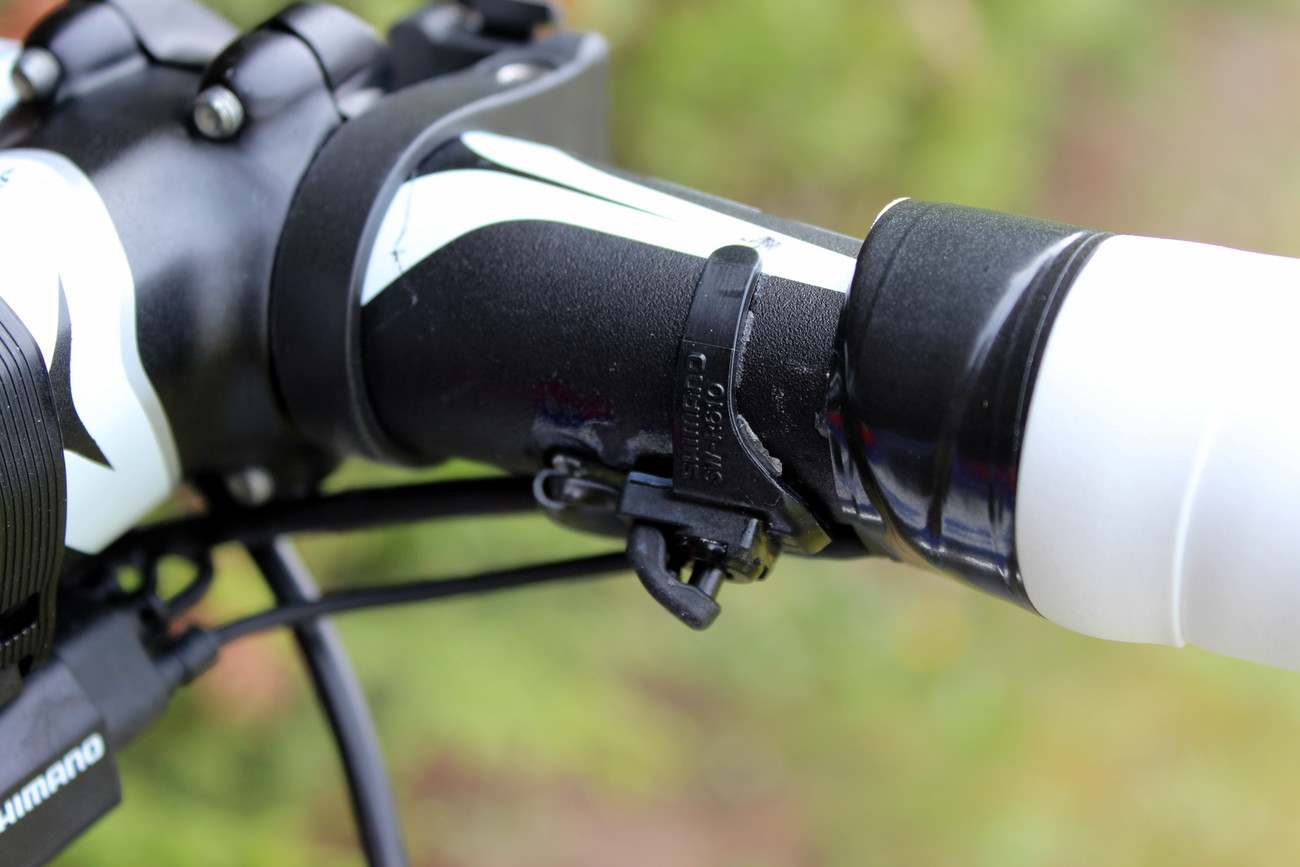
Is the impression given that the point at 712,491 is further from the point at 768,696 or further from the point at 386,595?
the point at 768,696

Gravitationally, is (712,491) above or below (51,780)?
above

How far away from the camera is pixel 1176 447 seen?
36cm

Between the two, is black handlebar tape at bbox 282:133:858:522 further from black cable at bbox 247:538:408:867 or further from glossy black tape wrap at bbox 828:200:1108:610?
black cable at bbox 247:538:408:867

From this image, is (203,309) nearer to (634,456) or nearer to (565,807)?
(634,456)

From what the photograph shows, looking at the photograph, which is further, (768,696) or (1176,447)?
(768,696)

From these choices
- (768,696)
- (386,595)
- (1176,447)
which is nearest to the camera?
(1176,447)

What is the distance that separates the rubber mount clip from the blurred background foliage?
1088 millimetres

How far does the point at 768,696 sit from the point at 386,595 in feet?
4.84

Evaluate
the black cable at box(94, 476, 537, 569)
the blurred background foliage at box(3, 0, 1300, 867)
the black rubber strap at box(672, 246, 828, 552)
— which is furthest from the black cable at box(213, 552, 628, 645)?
the blurred background foliage at box(3, 0, 1300, 867)

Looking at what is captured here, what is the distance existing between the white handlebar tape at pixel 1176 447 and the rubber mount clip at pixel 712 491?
0.11m

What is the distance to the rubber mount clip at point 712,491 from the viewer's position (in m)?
0.45

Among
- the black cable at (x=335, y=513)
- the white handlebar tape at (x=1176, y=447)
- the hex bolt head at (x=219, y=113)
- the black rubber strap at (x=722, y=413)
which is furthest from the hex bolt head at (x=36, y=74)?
the white handlebar tape at (x=1176, y=447)

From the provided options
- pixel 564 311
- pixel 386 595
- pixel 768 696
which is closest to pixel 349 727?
pixel 386 595

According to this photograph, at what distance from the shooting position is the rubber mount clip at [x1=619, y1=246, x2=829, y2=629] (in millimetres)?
446
